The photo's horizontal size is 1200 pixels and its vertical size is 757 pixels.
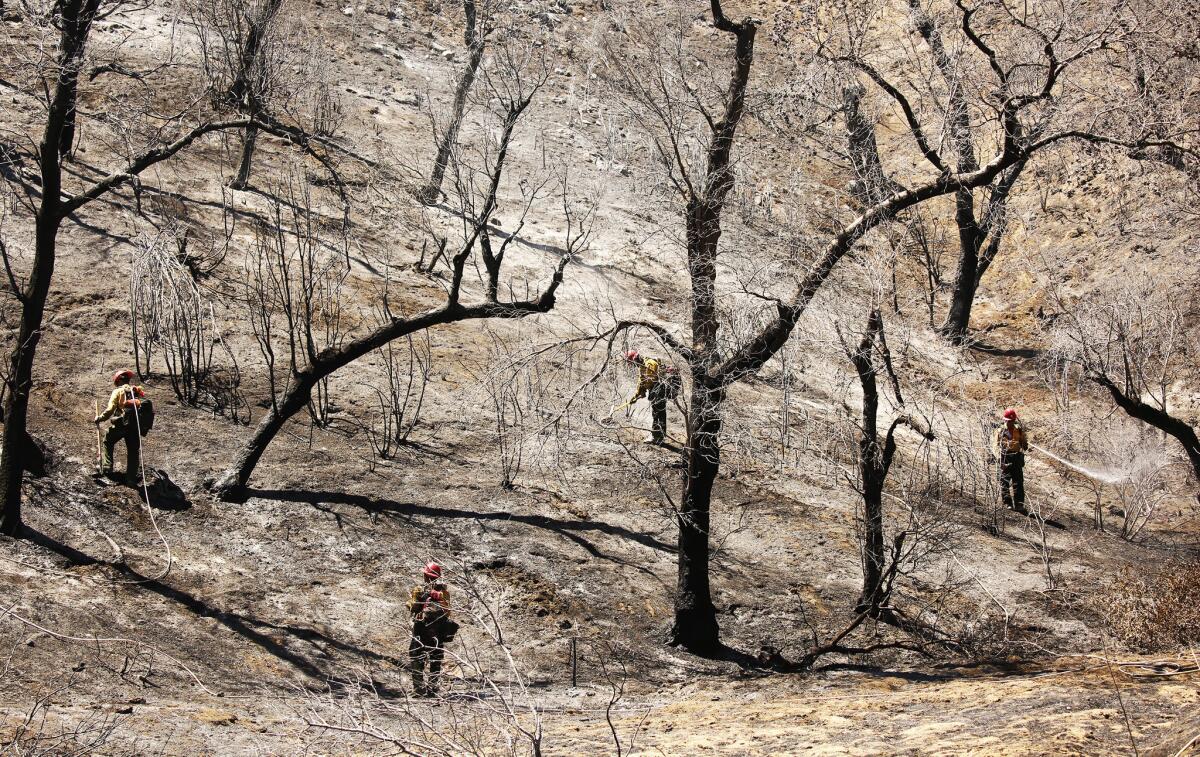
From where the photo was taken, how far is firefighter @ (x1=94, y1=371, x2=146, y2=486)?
39.8 feet

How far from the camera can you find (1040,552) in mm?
15055

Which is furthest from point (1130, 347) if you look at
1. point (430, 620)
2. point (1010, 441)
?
point (430, 620)

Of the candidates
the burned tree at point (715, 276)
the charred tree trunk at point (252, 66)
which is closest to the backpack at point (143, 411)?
the burned tree at point (715, 276)

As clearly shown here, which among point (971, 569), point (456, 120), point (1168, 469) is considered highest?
point (456, 120)

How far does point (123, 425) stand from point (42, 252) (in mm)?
2467

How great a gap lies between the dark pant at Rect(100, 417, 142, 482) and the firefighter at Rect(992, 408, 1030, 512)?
11.2m

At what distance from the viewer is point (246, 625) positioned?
10734 millimetres

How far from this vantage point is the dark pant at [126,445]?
12.2 metres

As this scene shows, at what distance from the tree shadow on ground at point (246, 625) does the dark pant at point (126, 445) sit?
1.34 metres

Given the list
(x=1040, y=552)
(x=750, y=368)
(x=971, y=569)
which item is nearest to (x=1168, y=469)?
(x=1040, y=552)

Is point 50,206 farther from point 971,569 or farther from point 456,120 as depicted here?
point 971,569

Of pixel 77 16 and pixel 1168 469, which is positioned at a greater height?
pixel 77 16

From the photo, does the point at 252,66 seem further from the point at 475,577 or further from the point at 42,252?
the point at 475,577

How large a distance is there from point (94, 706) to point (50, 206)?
456 cm
